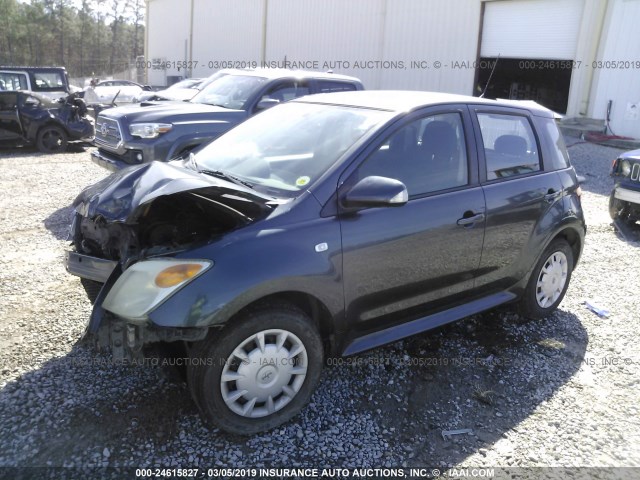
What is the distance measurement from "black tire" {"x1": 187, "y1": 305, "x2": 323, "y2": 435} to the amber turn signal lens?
13.1 inches

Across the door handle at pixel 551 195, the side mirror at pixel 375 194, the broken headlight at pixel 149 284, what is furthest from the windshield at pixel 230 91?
the broken headlight at pixel 149 284

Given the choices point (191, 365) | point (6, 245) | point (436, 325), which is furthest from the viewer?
point (6, 245)

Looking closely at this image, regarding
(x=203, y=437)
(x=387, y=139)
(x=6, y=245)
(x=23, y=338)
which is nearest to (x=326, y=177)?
(x=387, y=139)

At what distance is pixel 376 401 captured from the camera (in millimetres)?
3344

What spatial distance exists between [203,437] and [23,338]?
173 centimetres

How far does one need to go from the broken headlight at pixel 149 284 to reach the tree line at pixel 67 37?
49.5m

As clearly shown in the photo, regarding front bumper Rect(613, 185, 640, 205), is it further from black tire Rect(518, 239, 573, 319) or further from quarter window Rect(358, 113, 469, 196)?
quarter window Rect(358, 113, 469, 196)

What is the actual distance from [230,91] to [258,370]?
6.20m

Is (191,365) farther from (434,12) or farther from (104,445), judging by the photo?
(434,12)

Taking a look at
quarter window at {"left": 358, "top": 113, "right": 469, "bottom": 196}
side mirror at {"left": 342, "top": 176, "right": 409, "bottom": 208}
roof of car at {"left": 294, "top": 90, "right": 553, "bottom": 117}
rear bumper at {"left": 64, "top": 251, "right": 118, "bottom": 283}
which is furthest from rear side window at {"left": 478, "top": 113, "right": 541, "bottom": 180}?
rear bumper at {"left": 64, "top": 251, "right": 118, "bottom": 283}

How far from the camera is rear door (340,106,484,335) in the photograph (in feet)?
10.3

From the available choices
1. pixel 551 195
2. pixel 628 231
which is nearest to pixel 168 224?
pixel 551 195

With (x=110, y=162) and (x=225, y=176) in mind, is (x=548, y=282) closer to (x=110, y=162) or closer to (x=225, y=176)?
(x=225, y=176)

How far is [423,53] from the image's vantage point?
19547 millimetres
